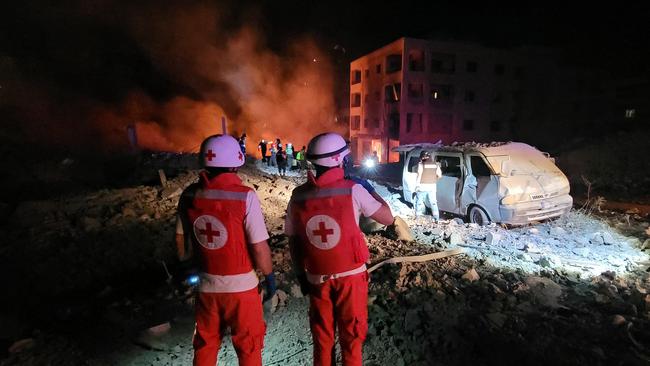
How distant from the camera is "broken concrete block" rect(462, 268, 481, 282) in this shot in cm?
456

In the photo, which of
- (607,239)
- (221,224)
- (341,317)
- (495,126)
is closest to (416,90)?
(495,126)

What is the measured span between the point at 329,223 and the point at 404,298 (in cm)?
193

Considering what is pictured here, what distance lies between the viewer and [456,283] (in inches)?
175

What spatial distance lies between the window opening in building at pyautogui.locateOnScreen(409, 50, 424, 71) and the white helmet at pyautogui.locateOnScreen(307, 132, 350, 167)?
28.4 meters

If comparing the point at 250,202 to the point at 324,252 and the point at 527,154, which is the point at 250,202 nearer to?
the point at 324,252

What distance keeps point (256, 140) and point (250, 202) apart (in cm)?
3539

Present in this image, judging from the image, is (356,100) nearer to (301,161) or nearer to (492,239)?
(301,161)

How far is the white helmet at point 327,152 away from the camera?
8.85ft

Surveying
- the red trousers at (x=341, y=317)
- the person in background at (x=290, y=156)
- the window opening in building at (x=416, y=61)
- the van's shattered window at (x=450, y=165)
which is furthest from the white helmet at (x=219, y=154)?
the window opening in building at (x=416, y=61)

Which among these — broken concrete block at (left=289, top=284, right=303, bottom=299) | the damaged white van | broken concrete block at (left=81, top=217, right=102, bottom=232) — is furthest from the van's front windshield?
broken concrete block at (left=81, top=217, right=102, bottom=232)

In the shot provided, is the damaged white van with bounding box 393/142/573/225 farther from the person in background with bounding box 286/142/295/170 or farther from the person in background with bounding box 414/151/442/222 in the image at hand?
the person in background with bounding box 286/142/295/170

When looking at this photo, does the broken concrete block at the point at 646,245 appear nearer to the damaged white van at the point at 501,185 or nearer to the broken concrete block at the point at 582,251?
the broken concrete block at the point at 582,251

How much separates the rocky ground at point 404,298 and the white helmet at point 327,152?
1.86 m

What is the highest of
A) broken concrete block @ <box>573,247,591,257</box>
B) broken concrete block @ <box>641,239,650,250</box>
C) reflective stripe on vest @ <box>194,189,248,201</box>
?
reflective stripe on vest @ <box>194,189,248,201</box>
